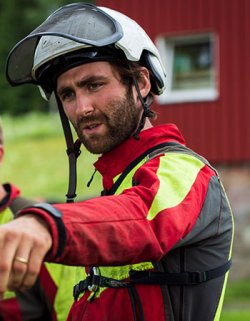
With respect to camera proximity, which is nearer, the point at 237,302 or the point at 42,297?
the point at 42,297

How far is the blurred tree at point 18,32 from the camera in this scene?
35.8 metres

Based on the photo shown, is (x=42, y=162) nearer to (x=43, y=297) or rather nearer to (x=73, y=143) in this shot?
(x=43, y=297)

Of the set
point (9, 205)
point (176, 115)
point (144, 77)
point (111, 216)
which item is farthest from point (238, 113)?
point (111, 216)

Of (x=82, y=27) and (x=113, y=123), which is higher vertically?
(x=82, y=27)

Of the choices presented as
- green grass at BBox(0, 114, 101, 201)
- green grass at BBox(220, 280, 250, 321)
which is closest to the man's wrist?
green grass at BBox(220, 280, 250, 321)

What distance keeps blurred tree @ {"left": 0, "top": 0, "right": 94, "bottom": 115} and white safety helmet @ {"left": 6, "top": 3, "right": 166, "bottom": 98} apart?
1223 inches

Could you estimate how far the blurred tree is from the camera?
35750mm

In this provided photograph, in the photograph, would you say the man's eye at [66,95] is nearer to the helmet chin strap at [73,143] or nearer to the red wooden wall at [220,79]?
the helmet chin strap at [73,143]

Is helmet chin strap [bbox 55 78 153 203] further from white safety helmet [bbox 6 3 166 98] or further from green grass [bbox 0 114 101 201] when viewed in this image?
green grass [bbox 0 114 101 201]

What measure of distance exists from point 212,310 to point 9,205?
8.10 feet

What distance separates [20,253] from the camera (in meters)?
1.94

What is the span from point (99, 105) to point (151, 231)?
2.84 ft

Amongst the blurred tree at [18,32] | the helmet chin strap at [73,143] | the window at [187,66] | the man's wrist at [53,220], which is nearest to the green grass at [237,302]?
the window at [187,66]

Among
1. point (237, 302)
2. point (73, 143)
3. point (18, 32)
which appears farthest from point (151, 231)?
point (18, 32)
